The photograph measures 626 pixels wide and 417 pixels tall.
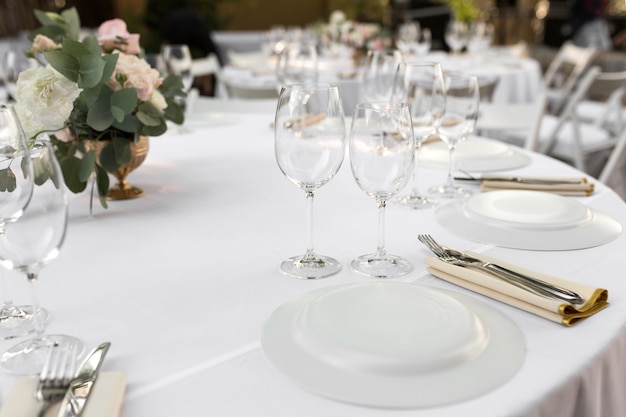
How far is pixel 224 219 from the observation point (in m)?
1.20

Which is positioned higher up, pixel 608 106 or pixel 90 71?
pixel 90 71

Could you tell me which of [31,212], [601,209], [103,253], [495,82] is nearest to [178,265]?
[103,253]

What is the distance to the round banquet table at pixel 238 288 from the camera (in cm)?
65

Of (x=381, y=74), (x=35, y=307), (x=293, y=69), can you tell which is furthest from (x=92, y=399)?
(x=293, y=69)

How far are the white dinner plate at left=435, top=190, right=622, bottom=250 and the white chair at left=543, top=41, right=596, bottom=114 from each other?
2.90m

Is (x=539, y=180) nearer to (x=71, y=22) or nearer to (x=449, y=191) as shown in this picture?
(x=449, y=191)

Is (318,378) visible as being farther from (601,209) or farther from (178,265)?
(601,209)

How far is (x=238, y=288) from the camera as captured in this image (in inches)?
35.6

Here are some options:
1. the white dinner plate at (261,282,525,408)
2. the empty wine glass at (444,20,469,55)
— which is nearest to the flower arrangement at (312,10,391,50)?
the empty wine glass at (444,20,469,55)

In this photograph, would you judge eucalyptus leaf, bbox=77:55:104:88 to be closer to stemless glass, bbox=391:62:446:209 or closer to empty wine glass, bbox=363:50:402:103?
stemless glass, bbox=391:62:446:209

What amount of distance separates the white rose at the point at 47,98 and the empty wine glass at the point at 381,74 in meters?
0.88

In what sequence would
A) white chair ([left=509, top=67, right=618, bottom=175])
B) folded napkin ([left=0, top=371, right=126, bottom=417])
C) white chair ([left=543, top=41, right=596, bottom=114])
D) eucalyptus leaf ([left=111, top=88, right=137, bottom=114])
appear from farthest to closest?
white chair ([left=543, top=41, right=596, bottom=114])
white chair ([left=509, top=67, right=618, bottom=175])
eucalyptus leaf ([left=111, top=88, right=137, bottom=114])
folded napkin ([left=0, top=371, right=126, bottom=417])

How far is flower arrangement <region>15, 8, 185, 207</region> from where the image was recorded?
110cm

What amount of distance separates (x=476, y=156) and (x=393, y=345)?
954 mm
